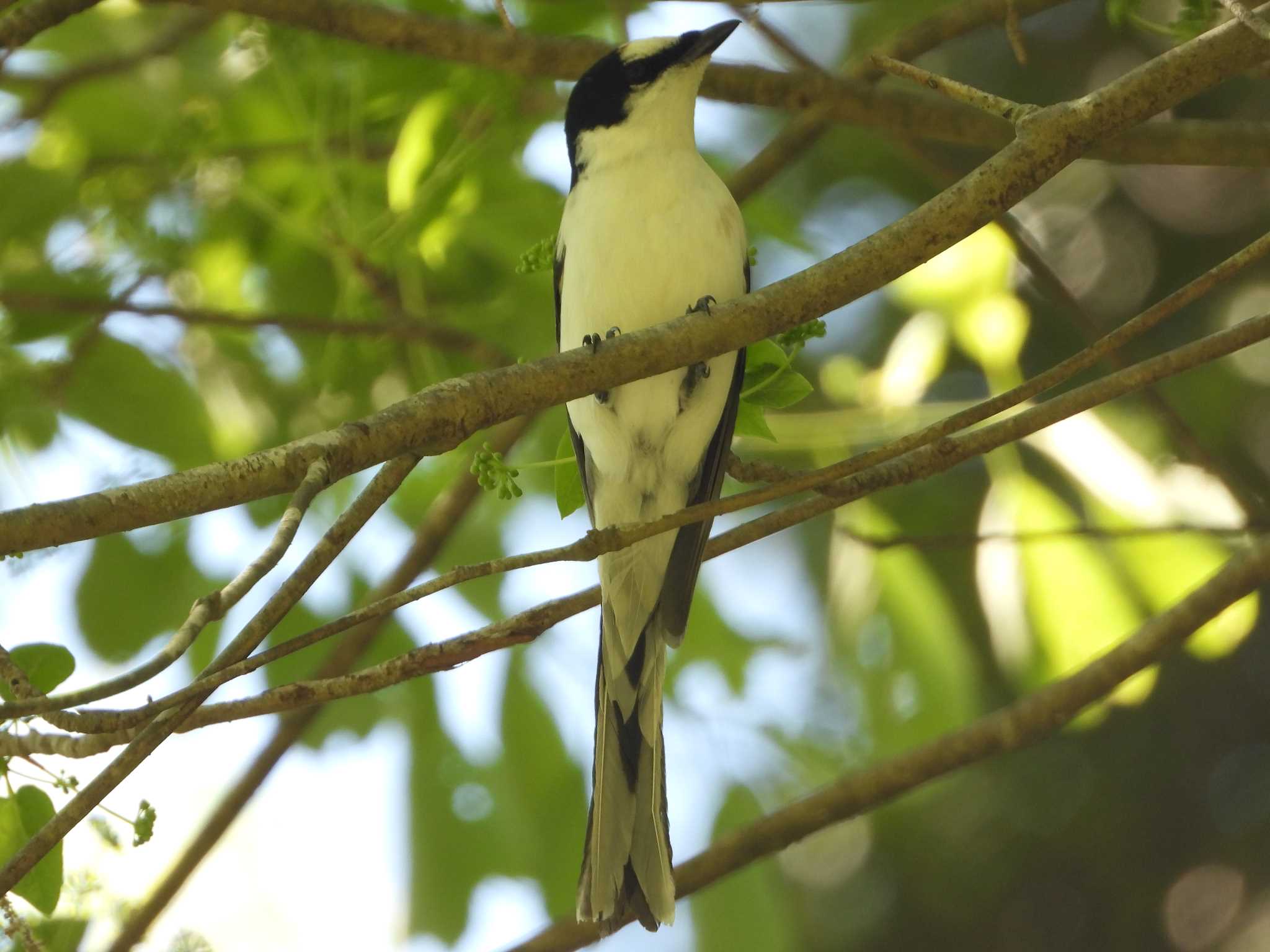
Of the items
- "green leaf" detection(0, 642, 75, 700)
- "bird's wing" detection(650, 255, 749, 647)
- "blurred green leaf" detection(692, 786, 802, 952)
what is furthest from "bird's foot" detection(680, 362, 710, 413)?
"green leaf" detection(0, 642, 75, 700)

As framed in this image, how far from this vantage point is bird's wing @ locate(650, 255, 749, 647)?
322 centimetres

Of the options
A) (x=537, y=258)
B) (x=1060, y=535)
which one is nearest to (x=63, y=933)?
(x=537, y=258)

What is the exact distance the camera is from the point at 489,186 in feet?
12.7

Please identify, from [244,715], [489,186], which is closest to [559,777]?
[244,715]

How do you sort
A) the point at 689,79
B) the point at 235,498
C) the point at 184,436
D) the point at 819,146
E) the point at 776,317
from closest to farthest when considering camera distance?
the point at 235,498 < the point at 776,317 < the point at 184,436 < the point at 689,79 < the point at 819,146

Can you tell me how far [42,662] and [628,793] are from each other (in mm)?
1482

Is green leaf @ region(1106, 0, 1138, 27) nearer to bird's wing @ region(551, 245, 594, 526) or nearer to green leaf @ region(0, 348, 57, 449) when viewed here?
bird's wing @ region(551, 245, 594, 526)

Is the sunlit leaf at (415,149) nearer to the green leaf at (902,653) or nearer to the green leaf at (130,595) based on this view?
the green leaf at (130,595)

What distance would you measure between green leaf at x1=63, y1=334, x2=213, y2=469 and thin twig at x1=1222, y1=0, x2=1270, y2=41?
2499 millimetres

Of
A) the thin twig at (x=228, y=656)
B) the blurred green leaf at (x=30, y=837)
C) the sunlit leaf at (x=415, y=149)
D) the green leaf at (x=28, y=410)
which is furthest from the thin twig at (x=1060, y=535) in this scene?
the green leaf at (x=28, y=410)

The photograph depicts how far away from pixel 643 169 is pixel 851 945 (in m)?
3.60

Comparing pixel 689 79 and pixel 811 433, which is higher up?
pixel 689 79

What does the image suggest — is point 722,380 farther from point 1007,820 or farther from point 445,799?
point 1007,820

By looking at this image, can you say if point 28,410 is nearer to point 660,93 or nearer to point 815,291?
point 660,93
